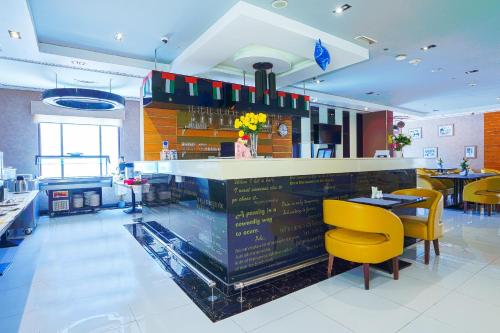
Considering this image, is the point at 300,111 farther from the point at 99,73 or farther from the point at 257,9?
the point at 99,73

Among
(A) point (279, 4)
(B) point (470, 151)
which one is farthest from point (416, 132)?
(A) point (279, 4)

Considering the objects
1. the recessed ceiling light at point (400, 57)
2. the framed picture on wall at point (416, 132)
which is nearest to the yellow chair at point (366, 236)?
the recessed ceiling light at point (400, 57)

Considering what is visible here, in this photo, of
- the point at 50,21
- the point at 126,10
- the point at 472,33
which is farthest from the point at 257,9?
the point at 472,33

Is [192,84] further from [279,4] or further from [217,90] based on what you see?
[279,4]

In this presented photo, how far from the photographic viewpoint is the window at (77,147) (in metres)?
7.94

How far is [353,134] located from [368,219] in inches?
371

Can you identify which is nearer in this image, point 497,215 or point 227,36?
point 227,36

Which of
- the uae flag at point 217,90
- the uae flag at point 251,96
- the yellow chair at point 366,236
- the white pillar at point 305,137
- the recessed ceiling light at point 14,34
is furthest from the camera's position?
the white pillar at point 305,137

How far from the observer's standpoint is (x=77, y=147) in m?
8.40

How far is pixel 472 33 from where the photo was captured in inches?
190

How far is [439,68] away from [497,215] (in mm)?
3642

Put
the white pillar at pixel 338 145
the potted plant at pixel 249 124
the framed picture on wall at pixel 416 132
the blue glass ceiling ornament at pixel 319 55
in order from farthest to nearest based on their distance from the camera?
the framed picture on wall at pixel 416 132 < the white pillar at pixel 338 145 < the blue glass ceiling ornament at pixel 319 55 < the potted plant at pixel 249 124

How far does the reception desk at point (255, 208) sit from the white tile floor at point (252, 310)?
0.44 m

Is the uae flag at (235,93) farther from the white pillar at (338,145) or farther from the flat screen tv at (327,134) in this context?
the white pillar at (338,145)
